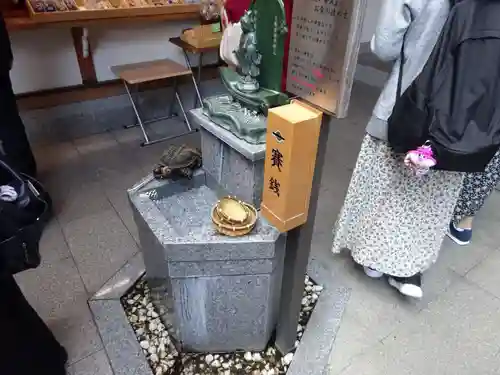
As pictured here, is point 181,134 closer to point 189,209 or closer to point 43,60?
A: point 43,60

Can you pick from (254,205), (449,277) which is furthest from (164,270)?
(449,277)

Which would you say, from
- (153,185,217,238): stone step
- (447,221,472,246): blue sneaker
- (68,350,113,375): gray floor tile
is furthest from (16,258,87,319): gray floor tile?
(447,221,472,246): blue sneaker

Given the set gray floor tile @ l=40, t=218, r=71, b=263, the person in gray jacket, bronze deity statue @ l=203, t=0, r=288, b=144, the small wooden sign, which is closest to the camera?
the small wooden sign

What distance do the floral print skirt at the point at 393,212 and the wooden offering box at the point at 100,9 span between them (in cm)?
191

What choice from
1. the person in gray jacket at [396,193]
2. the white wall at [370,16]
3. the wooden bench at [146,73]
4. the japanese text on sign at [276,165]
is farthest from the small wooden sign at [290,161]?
the white wall at [370,16]

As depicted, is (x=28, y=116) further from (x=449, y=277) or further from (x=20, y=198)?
(x=449, y=277)

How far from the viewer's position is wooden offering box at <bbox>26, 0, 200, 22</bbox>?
2.24 meters

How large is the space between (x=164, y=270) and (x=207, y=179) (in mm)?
382

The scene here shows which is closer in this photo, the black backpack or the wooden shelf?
the black backpack

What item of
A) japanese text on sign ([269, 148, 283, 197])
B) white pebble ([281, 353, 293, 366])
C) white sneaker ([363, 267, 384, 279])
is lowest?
white pebble ([281, 353, 293, 366])

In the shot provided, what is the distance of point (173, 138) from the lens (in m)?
2.96

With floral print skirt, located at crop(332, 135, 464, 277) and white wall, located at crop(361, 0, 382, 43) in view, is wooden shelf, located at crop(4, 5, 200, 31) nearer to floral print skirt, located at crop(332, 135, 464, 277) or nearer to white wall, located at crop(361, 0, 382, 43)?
floral print skirt, located at crop(332, 135, 464, 277)

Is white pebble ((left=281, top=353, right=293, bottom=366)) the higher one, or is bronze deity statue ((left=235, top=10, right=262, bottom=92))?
bronze deity statue ((left=235, top=10, right=262, bottom=92))

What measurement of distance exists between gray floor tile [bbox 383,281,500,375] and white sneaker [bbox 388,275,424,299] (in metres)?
0.09
